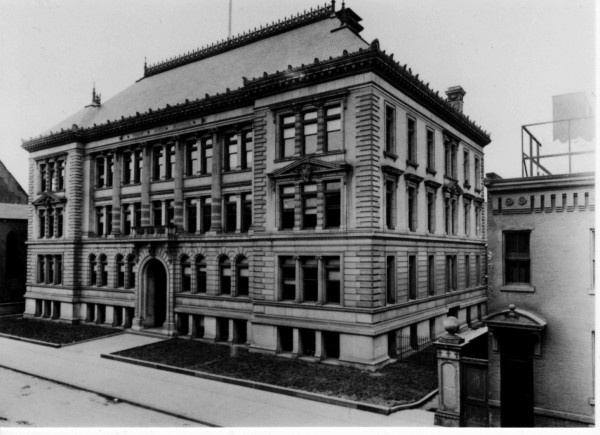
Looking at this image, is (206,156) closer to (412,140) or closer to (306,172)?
(306,172)

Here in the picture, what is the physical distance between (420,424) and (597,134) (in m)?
9.87

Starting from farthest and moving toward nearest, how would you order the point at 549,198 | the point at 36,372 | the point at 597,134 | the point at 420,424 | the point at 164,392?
the point at 36,372
the point at 164,392
the point at 420,424
the point at 549,198
the point at 597,134

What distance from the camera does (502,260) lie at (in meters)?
14.1

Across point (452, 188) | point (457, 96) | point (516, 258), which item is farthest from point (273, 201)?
point (457, 96)

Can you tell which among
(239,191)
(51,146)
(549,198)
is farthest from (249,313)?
(51,146)

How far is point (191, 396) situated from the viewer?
17.4 m

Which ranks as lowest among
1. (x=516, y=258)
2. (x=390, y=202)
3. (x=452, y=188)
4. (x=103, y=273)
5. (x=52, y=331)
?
(x=52, y=331)

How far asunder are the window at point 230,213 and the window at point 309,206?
588 cm

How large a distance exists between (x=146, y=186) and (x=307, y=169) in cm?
1390

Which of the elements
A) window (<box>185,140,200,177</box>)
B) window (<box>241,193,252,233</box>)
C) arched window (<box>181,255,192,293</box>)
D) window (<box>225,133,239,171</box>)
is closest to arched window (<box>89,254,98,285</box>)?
arched window (<box>181,255,192,293</box>)

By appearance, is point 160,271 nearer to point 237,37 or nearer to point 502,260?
point 237,37

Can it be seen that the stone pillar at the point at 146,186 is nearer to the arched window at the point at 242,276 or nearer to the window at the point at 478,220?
the arched window at the point at 242,276

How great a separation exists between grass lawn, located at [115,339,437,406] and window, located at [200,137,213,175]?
10912 mm

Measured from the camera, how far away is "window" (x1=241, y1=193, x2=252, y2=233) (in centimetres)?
2697
